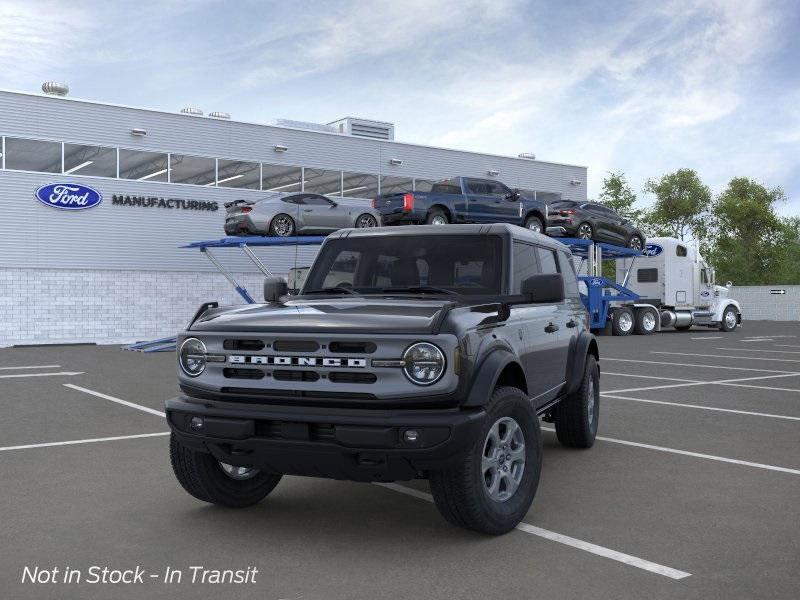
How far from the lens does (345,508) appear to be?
17.9 ft

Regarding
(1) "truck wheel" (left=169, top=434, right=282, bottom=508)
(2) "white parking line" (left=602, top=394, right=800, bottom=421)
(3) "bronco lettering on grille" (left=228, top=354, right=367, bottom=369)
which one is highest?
(3) "bronco lettering on grille" (left=228, top=354, right=367, bottom=369)

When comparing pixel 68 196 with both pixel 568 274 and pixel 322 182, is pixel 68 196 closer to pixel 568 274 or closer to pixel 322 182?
pixel 322 182

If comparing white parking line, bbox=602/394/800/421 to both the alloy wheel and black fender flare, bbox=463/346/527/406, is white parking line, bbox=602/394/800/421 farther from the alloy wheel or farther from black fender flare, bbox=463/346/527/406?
black fender flare, bbox=463/346/527/406

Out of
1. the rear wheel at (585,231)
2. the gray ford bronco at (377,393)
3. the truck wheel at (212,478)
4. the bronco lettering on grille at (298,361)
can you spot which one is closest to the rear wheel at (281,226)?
the rear wheel at (585,231)

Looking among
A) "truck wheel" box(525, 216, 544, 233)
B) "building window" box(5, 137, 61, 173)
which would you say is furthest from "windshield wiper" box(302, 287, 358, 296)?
"building window" box(5, 137, 61, 173)

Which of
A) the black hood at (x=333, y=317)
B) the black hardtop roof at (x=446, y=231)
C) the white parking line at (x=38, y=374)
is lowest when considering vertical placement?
the white parking line at (x=38, y=374)

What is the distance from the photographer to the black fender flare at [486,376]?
177 inches

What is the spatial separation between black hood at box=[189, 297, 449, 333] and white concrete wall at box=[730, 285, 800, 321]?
49.4 m

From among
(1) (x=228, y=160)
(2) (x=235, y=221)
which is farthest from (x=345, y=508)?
(1) (x=228, y=160)

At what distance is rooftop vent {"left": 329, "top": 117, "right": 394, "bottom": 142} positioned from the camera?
33625 millimetres

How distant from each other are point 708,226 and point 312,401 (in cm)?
7037

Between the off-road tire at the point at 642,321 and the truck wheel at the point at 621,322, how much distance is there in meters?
0.43

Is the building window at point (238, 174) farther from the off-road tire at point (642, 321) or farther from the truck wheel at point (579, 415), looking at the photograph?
the truck wheel at point (579, 415)

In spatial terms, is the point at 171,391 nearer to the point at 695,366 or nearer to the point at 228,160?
the point at 695,366
